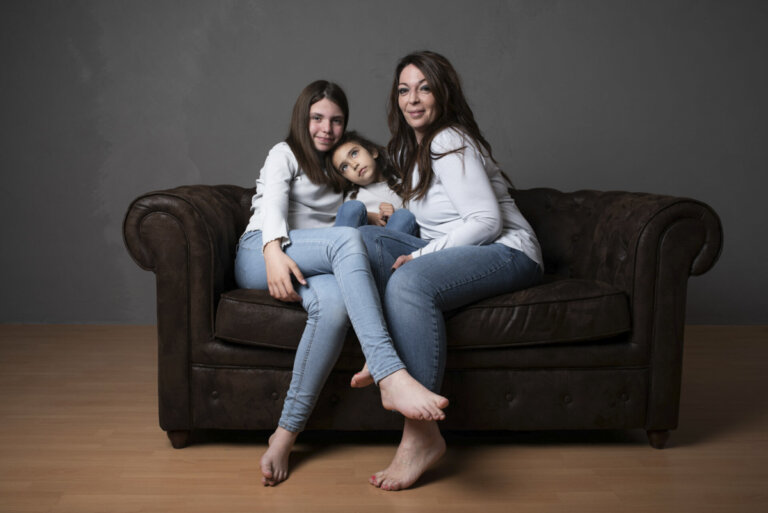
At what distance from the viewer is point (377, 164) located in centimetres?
231

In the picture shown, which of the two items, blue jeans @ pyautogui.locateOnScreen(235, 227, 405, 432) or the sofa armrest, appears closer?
blue jeans @ pyautogui.locateOnScreen(235, 227, 405, 432)

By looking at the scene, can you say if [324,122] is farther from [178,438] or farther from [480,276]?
[178,438]

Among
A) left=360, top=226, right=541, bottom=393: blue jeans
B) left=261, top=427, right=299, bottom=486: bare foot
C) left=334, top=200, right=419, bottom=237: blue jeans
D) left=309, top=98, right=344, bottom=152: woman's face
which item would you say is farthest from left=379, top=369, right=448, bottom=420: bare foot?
left=309, top=98, right=344, bottom=152: woman's face

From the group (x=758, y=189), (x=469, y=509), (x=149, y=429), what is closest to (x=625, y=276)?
(x=469, y=509)

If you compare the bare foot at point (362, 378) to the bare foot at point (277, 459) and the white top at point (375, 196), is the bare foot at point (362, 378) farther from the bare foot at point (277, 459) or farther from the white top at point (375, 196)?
the white top at point (375, 196)

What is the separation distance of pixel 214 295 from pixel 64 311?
6.91 ft

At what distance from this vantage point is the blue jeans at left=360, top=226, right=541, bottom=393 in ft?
5.62

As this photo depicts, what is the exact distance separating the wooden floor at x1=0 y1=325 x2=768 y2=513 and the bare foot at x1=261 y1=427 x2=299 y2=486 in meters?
0.03

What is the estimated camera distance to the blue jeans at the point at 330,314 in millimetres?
1660

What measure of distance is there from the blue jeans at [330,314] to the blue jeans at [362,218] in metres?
0.27

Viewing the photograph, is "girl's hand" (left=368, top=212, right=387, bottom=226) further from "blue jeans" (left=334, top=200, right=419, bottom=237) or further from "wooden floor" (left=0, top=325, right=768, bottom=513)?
"wooden floor" (left=0, top=325, right=768, bottom=513)

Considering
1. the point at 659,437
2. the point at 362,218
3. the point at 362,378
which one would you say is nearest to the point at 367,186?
the point at 362,218

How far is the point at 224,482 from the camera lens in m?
1.74

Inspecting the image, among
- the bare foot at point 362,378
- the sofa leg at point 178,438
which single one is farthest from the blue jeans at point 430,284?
the sofa leg at point 178,438
